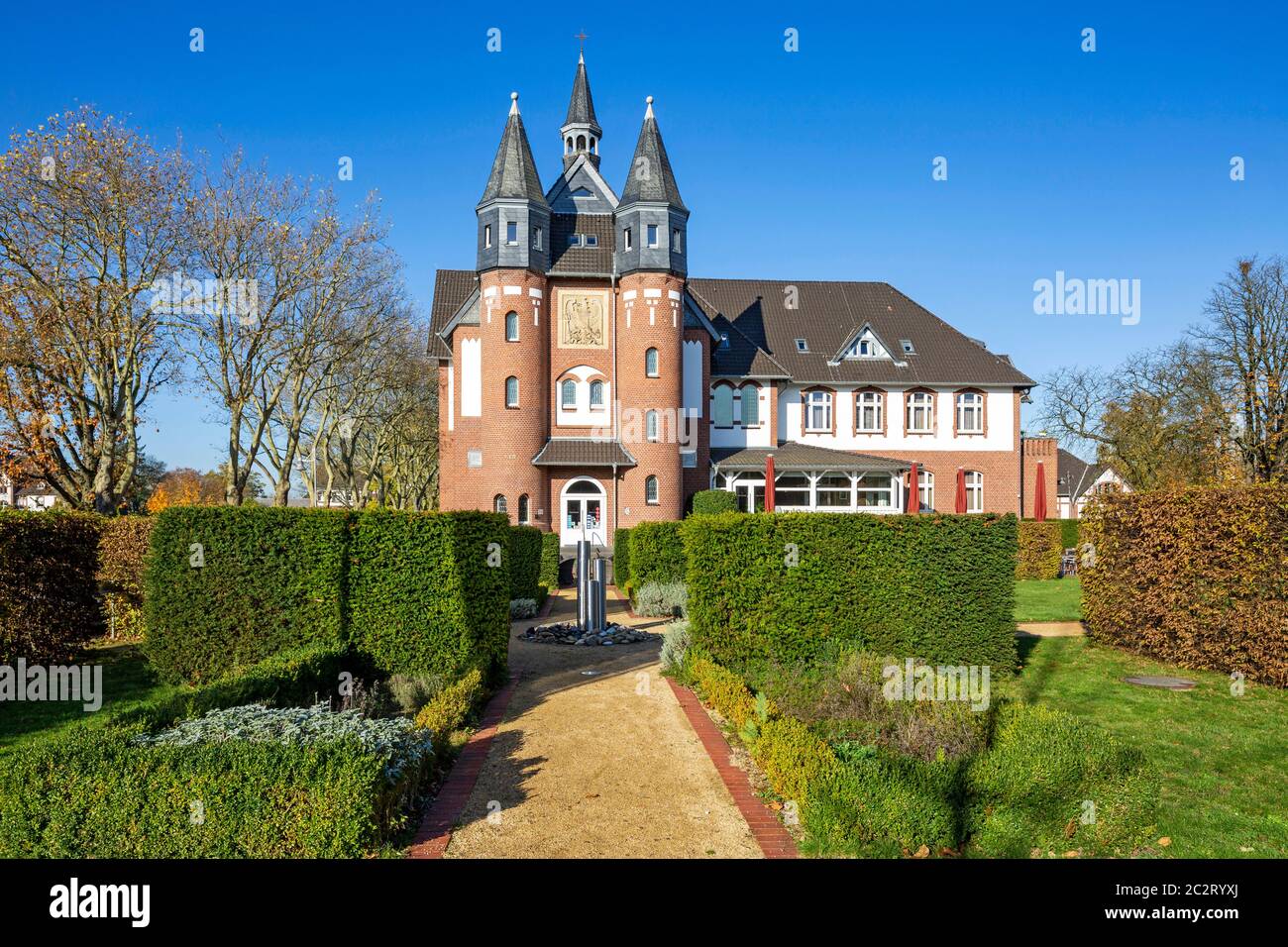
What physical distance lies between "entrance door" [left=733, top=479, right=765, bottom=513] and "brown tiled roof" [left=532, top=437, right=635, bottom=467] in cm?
631

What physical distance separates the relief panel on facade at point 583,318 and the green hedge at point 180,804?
31.1 meters

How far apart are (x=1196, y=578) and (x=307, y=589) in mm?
12898

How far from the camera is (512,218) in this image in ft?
113

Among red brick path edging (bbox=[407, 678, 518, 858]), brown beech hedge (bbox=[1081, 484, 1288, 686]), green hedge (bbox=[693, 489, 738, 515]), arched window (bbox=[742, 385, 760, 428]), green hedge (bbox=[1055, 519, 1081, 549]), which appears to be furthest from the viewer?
arched window (bbox=[742, 385, 760, 428])

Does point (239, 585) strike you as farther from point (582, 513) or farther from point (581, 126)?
point (581, 126)

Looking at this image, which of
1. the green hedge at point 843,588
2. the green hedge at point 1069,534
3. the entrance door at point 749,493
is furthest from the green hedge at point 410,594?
the entrance door at point 749,493

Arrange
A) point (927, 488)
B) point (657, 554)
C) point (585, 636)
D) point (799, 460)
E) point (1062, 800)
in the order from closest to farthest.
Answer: point (1062, 800), point (585, 636), point (657, 554), point (799, 460), point (927, 488)

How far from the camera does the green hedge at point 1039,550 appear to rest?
29188 millimetres

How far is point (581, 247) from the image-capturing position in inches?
1432

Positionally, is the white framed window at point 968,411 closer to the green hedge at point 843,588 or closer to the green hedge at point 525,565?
the green hedge at point 525,565

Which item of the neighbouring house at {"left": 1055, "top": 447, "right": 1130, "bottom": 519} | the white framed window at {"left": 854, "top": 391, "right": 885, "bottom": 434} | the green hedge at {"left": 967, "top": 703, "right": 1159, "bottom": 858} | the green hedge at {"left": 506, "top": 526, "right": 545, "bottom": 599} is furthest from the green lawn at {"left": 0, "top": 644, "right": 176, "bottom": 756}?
the neighbouring house at {"left": 1055, "top": 447, "right": 1130, "bottom": 519}

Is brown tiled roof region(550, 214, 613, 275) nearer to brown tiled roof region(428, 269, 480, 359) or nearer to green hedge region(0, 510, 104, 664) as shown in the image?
brown tiled roof region(428, 269, 480, 359)

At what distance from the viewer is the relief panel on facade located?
35656mm

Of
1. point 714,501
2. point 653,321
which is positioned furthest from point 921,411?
point 653,321
